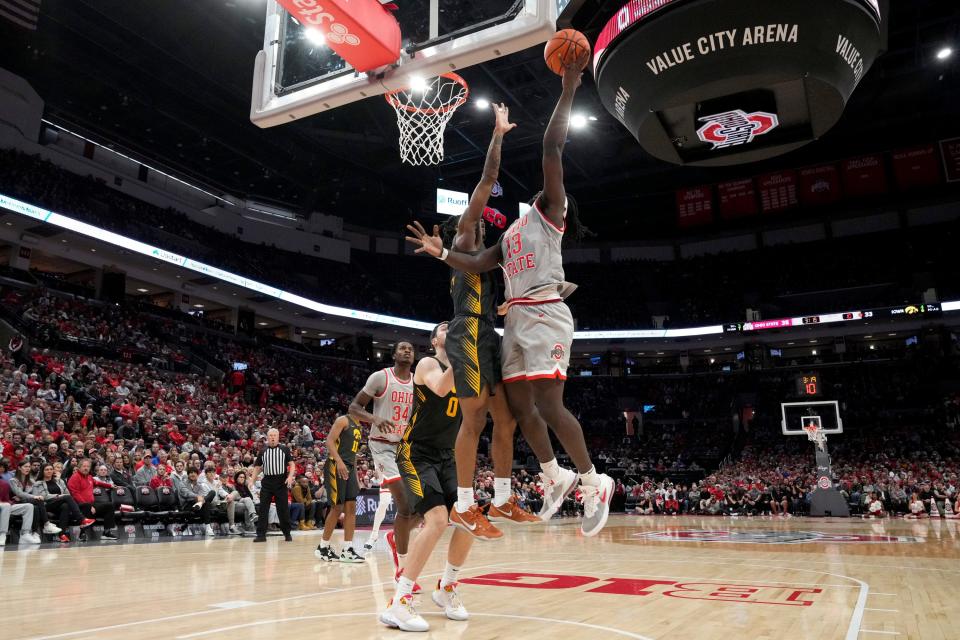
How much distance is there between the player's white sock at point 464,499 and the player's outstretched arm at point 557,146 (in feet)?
5.44

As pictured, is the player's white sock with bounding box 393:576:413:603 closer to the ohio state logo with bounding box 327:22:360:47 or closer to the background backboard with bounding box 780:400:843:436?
the ohio state logo with bounding box 327:22:360:47

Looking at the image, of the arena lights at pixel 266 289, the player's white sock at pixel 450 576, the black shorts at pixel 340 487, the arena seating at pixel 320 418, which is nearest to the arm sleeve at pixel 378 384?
the black shorts at pixel 340 487

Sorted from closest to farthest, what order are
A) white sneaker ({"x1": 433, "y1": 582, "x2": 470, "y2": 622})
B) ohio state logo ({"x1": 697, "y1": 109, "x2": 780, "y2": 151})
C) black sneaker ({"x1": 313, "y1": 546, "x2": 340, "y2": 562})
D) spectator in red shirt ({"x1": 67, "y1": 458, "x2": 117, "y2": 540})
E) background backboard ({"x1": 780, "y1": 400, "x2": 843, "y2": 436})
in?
white sneaker ({"x1": 433, "y1": 582, "x2": 470, "y2": 622}) → ohio state logo ({"x1": 697, "y1": 109, "x2": 780, "y2": 151}) → black sneaker ({"x1": 313, "y1": 546, "x2": 340, "y2": 562}) → spectator in red shirt ({"x1": 67, "y1": 458, "x2": 117, "y2": 540}) → background backboard ({"x1": 780, "y1": 400, "x2": 843, "y2": 436})

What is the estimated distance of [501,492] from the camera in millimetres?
3777

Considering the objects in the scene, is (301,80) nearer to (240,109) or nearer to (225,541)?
(225,541)

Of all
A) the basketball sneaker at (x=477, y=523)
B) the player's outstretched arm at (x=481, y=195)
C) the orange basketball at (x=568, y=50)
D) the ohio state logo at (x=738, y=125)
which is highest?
the ohio state logo at (x=738, y=125)

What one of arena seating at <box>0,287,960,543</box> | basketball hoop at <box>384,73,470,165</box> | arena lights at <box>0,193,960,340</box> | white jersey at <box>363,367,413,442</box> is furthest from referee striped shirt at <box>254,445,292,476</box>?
arena lights at <box>0,193,960,340</box>

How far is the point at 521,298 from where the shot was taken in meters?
3.58

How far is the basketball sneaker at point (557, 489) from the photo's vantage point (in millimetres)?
3525

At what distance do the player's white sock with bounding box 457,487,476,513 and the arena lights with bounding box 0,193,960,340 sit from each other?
14646 mm

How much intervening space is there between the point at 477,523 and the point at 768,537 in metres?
9.69

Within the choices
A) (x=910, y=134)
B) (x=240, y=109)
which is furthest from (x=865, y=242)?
(x=240, y=109)

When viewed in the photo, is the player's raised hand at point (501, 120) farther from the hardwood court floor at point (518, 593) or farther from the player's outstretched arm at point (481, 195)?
the hardwood court floor at point (518, 593)

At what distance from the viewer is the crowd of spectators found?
1070 inches
